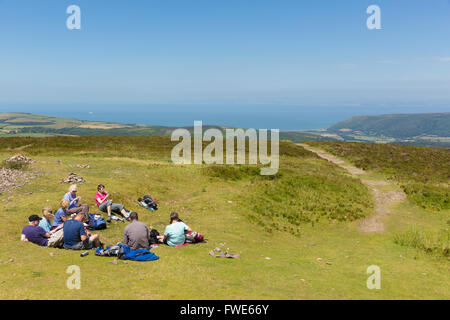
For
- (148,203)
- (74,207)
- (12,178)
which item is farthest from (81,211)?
(12,178)

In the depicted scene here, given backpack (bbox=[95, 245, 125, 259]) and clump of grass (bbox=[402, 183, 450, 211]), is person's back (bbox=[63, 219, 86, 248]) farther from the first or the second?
clump of grass (bbox=[402, 183, 450, 211])

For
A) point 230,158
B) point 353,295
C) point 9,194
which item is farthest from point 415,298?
point 230,158

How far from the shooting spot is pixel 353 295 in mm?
11156

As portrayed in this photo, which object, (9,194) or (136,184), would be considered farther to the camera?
(136,184)

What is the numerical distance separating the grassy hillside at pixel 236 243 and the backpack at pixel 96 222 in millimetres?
434

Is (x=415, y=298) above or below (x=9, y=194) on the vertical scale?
below

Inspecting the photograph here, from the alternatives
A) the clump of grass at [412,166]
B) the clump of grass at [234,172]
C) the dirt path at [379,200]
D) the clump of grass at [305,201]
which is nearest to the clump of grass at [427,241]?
the dirt path at [379,200]

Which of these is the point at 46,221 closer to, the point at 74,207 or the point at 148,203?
the point at 74,207

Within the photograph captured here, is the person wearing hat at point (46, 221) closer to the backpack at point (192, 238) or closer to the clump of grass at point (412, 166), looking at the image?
the backpack at point (192, 238)

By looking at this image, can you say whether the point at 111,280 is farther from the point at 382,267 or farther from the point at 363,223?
the point at 363,223

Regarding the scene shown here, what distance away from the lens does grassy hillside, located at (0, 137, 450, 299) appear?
1067cm

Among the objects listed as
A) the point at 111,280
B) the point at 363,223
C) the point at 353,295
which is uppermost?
the point at 111,280

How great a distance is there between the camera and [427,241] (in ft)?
64.7
